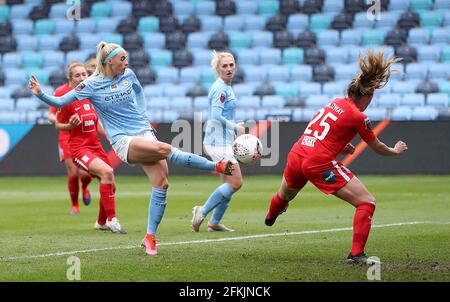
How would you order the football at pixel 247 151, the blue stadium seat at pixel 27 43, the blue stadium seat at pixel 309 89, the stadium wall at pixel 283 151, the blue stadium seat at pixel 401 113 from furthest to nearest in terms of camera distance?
the blue stadium seat at pixel 27 43, the blue stadium seat at pixel 309 89, the blue stadium seat at pixel 401 113, the stadium wall at pixel 283 151, the football at pixel 247 151

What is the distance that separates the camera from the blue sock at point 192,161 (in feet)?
31.2

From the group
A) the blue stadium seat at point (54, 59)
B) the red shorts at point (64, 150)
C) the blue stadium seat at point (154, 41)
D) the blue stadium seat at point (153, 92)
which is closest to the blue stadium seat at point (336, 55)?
the blue stadium seat at point (153, 92)

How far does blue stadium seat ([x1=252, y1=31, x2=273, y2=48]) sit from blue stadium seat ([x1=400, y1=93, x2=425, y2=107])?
17.5 feet

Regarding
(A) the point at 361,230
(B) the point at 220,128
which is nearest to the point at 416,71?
(B) the point at 220,128

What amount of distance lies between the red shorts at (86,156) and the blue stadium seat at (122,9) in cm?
1883

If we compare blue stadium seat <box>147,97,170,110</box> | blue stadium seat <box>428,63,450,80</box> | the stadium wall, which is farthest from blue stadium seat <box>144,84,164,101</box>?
blue stadium seat <box>428,63,450,80</box>

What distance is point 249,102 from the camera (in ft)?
88.9

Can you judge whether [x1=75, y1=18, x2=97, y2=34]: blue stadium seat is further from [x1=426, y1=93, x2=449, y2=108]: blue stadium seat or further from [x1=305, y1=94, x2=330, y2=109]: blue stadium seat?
[x1=426, y1=93, x2=449, y2=108]: blue stadium seat

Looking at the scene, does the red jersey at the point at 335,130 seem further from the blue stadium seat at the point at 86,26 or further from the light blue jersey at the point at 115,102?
the blue stadium seat at the point at 86,26

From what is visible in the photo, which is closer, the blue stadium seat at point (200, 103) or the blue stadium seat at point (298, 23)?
the blue stadium seat at point (200, 103)

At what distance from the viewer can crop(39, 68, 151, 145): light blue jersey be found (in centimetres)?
1012

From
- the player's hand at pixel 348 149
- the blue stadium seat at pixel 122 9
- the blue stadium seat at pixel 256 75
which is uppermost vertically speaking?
the player's hand at pixel 348 149
